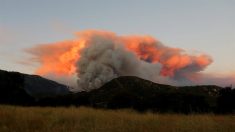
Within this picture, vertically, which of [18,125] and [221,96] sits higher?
[221,96]

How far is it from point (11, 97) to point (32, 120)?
1438 inches

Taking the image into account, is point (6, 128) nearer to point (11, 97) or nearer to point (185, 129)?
point (185, 129)

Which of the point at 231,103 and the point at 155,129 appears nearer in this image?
the point at 155,129

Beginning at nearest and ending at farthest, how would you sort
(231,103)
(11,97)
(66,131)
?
1. (66,131)
2. (231,103)
3. (11,97)

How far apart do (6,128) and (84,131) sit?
2026 mm

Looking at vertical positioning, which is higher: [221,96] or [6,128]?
[221,96]

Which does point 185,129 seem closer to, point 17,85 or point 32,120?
point 32,120

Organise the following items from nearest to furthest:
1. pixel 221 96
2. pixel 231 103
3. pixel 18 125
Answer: pixel 18 125, pixel 231 103, pixel 221 96

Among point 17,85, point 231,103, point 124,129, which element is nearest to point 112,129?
point 124,129

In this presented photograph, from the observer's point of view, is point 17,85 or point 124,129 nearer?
point 124,129

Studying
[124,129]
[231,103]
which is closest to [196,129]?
[124,129]

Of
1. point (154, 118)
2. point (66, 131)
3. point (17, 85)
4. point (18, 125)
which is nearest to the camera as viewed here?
point (66, 131)

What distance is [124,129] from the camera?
942cm

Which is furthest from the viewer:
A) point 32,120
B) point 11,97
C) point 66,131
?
point 11,97
